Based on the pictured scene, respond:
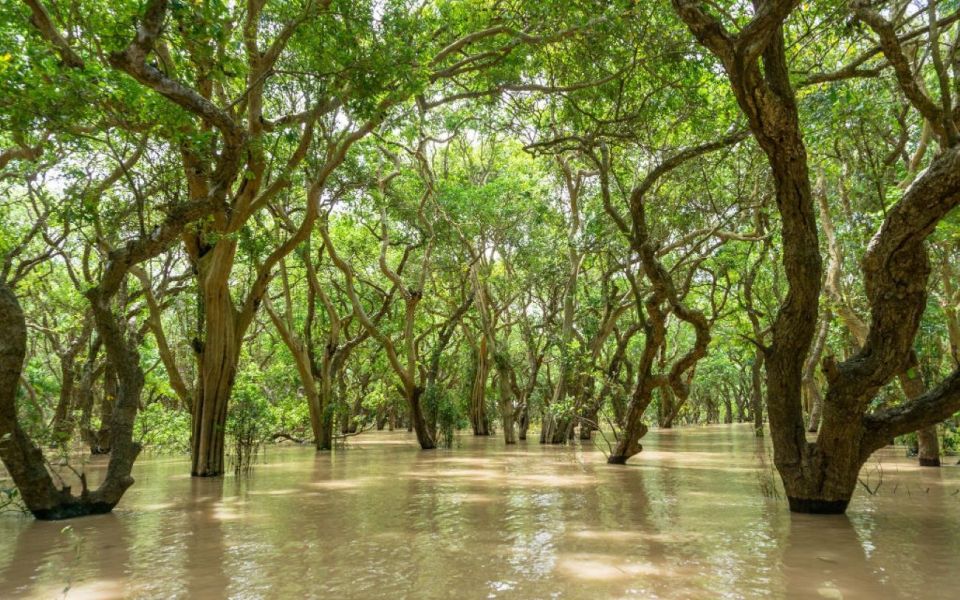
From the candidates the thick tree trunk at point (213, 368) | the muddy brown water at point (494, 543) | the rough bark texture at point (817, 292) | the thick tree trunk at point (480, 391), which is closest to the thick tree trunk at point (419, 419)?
the thick tree trunk at point (480, 391)

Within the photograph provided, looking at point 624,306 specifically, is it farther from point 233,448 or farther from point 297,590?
point 297,590

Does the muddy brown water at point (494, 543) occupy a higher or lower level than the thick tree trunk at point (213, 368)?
lower

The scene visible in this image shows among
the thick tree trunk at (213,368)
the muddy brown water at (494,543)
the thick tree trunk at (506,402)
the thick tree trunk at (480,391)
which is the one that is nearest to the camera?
the muddy brown water at (494,543)

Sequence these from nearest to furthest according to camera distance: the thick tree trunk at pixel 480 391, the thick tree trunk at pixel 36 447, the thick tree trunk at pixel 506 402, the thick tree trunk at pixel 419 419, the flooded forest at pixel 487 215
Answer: the flooded forest at pixel 487 215 → the thick tree trunk at pixel 36 447 → the thick tree trunk at pixel 419 419 → the thick tree trunk at pixel 506 402 → the thick tree trunk at pixel 480 391

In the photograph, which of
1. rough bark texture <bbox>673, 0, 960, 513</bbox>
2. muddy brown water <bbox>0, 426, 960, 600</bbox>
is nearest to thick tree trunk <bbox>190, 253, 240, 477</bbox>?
muddy brown water <bbox>0, 426, 960, 600</bbox>

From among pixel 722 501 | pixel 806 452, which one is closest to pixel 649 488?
pixel 722 501

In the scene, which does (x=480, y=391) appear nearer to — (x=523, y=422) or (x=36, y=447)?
(x=523, y=422)

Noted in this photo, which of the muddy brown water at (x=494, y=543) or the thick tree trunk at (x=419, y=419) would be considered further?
the thick tree trunk at (x=419, y=419)

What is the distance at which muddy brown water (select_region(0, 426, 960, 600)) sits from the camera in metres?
3.95

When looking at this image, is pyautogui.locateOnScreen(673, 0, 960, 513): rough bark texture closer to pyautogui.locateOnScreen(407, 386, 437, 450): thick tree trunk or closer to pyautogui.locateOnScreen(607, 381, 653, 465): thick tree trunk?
pyautogui.locateOnScreen(607, 381, 653, 465): thick tree trunk

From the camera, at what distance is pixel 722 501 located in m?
7.40

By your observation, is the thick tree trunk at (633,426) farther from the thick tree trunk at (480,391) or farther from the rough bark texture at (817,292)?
the thick tree trunk at (480,391)

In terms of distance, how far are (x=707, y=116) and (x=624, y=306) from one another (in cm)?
790

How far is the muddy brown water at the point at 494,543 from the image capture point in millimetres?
3953
